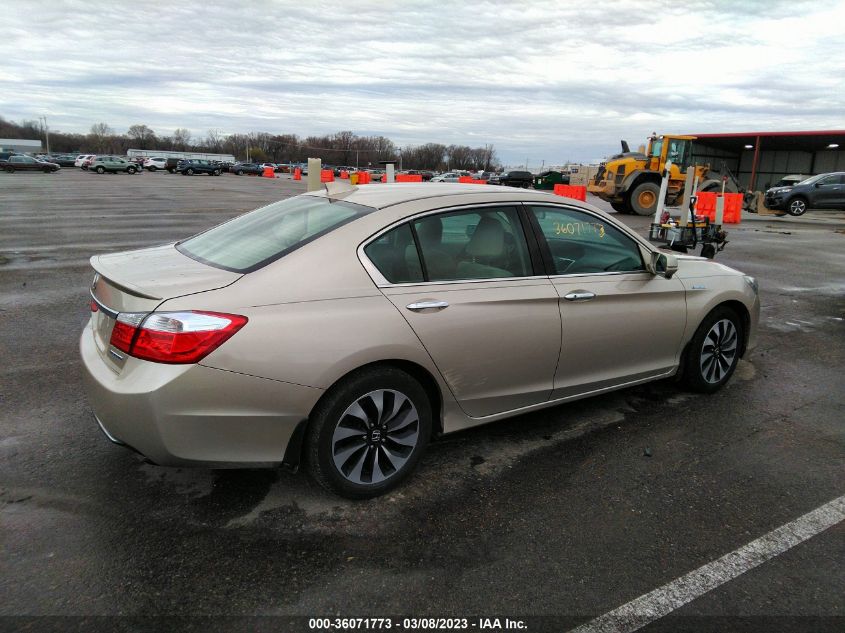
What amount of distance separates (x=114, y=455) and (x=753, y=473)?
12.4 feet

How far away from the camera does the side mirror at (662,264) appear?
4.18 metres

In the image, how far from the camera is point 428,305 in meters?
3.20

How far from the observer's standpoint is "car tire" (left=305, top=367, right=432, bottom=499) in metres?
2.96

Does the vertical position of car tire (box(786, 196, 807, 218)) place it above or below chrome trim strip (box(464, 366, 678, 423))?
above

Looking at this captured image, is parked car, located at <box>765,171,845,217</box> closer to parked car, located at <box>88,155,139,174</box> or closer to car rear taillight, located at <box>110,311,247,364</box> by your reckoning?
car rear taillight, located at <box>110,311,247,364</box>

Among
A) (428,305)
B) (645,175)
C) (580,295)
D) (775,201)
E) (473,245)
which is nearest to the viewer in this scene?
(428,305)

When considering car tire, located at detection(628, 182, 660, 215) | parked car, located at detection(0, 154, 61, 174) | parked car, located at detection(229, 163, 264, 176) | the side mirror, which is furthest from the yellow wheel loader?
parked car, located at detection(229, 163, 264, 176)

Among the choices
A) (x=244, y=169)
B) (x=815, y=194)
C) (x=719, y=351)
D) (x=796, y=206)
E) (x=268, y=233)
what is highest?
(x=815, y=194)

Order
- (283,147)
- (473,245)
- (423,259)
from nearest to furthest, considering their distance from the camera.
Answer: (423,259) < (473,245) < (283,147)

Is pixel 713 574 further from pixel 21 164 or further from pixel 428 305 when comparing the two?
pixel 21 164

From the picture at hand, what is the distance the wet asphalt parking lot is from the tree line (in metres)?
124

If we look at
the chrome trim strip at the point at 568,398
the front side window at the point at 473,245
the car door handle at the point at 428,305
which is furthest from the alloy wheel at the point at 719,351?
the car door handle at the point at 428,305

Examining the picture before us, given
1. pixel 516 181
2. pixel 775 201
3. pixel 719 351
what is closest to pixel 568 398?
pixel 719 351

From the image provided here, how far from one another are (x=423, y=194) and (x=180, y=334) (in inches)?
64.6
